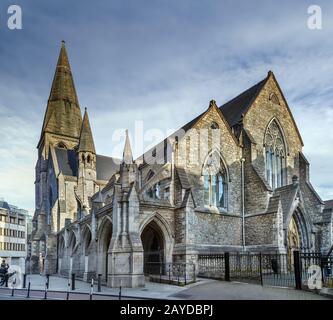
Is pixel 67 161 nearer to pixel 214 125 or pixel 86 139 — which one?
pixel 86 139

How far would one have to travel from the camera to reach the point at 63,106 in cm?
5422

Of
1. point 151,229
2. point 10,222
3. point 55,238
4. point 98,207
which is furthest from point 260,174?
point 10,222

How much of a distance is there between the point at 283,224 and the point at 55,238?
26086mm

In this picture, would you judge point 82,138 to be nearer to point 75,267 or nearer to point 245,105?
point 75,267

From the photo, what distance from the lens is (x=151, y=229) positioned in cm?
2292

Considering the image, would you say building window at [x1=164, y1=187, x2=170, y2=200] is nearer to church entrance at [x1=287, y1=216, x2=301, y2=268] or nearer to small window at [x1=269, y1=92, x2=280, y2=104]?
church entrance at [x1=287, y1=216, x2=301, y2=268]

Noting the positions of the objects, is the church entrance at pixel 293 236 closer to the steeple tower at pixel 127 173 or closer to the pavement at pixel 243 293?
the pavement at pixel 243 293

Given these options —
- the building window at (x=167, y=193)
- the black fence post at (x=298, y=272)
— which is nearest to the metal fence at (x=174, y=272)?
the building window at (x=167, y=193)

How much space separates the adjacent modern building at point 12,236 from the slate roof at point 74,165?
28.3m

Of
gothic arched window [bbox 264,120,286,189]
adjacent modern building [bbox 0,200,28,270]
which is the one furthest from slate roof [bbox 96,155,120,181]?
adjacent modern building [bbox 0,200,28,270]

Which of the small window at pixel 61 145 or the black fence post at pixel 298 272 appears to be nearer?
the black fence post at pixel 298 272

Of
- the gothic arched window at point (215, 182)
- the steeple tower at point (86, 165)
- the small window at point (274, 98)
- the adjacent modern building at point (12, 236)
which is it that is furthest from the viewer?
the adjacent modern building at point (12, 236)

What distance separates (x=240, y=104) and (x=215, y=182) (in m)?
7.61

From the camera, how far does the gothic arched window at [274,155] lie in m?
27.2
